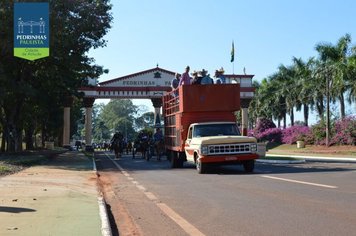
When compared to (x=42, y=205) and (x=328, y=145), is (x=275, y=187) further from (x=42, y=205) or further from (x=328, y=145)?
(x=328, y=145)

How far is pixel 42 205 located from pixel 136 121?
178 m

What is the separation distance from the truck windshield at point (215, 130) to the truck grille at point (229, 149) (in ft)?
3.96

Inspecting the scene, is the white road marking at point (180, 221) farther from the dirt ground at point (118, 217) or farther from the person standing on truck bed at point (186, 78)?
the person standing on truck bed at point (186, 78)

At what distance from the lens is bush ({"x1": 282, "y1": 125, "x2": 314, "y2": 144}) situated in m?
53.8

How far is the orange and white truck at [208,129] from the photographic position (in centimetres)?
1816

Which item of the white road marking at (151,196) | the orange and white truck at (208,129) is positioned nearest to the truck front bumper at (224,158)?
the orange and white truck at (208,129)

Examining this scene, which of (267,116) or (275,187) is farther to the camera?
(267,116)

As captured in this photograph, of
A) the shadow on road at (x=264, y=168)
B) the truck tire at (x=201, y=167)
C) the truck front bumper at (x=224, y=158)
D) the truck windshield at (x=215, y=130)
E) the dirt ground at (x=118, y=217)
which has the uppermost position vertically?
the truck windshield at (x=215, y=130)

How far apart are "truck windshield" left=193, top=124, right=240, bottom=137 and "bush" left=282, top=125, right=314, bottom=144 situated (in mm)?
35152

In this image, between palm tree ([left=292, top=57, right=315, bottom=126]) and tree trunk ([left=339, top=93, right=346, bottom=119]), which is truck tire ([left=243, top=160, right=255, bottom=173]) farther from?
palm tree ([left=292, top=57, right=315, bottom=126])

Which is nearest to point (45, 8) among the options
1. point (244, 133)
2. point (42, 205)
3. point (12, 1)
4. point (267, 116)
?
point (12, 1)

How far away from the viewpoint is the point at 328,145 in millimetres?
47250

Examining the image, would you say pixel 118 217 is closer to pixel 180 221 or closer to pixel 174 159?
pixel 180 221

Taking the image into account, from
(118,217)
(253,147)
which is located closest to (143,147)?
(253,147)
